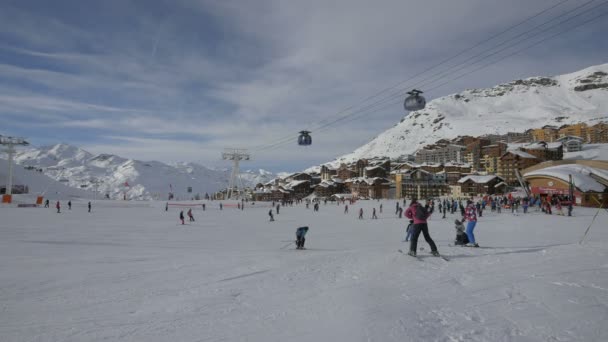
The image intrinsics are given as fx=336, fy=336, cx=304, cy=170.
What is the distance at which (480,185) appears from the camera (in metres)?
64.0

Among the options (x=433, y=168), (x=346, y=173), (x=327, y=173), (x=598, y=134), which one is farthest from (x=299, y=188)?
(x=598, y=134)

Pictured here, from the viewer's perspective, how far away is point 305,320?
3.86 metres

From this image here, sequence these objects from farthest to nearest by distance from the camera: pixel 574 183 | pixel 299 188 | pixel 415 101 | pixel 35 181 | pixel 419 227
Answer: pixel 299 188 < pixel 35 181 < pixel 574 183 < pixel 415 101 < pixel 419 227

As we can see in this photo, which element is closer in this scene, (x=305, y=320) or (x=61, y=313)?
(x=305, y=320)

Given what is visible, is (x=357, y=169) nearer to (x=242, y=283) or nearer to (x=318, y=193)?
(x=318, y=193)

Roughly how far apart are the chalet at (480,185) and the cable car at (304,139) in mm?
47840

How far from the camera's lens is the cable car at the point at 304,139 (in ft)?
93.7

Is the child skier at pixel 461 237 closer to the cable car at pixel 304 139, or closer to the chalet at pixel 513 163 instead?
the cable car at pixel 304 139

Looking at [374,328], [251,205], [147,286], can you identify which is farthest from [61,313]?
[251,205]

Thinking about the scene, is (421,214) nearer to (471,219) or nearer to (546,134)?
(471,219)

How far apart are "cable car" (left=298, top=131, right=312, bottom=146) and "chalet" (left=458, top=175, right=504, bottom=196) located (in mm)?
47840

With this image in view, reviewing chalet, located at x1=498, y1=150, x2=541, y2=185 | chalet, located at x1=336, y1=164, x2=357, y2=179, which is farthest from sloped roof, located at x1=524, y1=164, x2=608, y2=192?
chalet, located at x1=336, y1=164, x2=357, y2=179

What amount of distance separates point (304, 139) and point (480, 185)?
4899cm

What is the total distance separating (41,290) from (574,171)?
176ft
